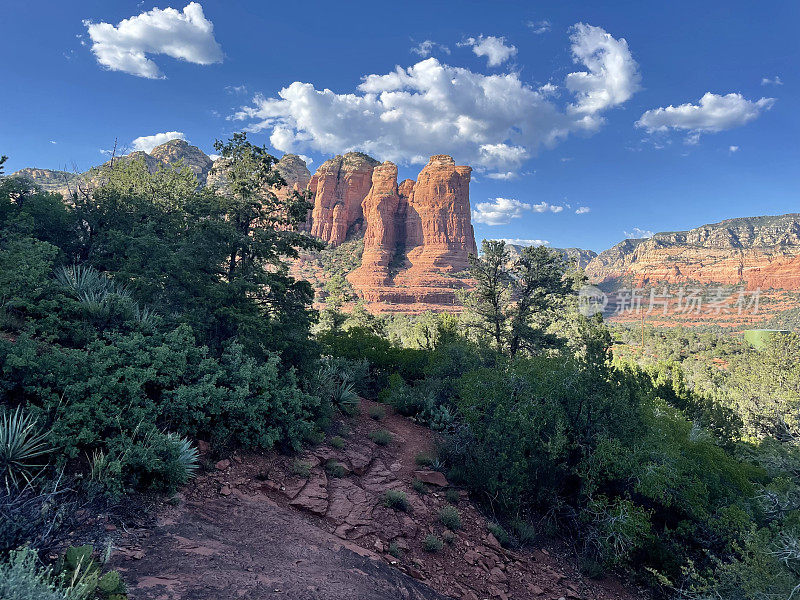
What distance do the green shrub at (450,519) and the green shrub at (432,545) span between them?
693 mm

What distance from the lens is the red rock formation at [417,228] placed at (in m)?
97.4

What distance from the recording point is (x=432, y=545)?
6.81 m

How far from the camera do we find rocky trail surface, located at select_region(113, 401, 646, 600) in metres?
4.33

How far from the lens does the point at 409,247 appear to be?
107 meters

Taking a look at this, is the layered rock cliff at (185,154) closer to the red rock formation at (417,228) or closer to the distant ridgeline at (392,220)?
the distant ridgeline at (392,220)

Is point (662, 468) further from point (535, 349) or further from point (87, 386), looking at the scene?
point (535, 349)

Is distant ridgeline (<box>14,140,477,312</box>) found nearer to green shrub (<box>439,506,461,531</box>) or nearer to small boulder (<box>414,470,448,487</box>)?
small boulder (<box>414,470,448,487</box>)

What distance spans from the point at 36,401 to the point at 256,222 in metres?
6.90

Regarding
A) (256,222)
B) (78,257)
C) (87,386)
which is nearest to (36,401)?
(87,386)

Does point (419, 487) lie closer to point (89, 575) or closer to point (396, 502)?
point (396, 502)

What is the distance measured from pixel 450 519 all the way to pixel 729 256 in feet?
624

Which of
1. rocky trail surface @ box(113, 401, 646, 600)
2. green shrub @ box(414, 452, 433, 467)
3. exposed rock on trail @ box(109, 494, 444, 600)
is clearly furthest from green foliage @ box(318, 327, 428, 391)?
exposed rock on trail @ box(109, 494, 444, 600)

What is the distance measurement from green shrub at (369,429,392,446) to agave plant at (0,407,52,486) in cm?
730

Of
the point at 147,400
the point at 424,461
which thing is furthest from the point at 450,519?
the point at 147,400
